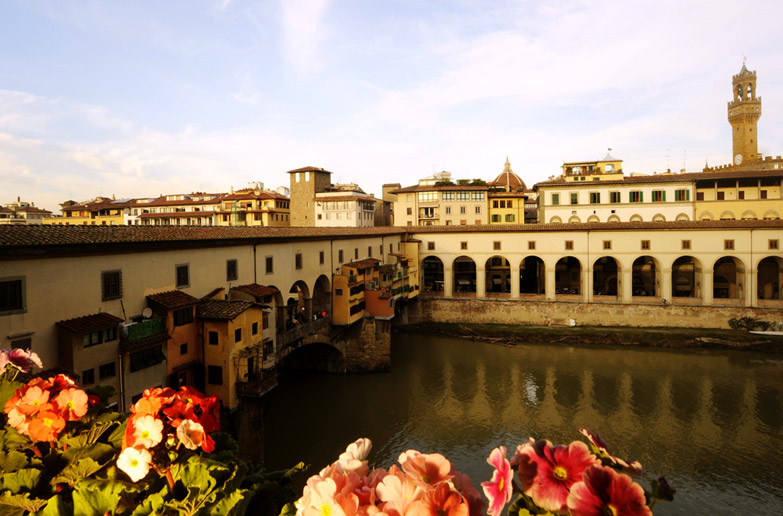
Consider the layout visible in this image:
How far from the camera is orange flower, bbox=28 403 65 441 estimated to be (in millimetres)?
4156

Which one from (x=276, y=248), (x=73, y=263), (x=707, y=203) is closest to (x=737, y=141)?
(x=707, y=203)

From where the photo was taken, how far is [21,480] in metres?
3.89

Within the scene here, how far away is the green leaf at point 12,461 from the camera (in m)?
4.19

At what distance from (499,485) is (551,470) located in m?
0.25

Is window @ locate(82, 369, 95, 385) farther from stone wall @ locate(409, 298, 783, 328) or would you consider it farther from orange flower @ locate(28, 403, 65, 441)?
stone wall @ locate(409, 298, 783, 328)

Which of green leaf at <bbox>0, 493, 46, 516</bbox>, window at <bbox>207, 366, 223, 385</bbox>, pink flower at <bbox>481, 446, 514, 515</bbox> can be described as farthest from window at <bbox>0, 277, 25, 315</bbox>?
pink flower at <bbox>481, 446, 514, 515</bbox>

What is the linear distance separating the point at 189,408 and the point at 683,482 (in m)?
21.1

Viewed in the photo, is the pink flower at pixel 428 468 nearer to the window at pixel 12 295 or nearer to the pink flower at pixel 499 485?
the pink flower at pixel 499 485

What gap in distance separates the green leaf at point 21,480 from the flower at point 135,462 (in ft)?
3.43

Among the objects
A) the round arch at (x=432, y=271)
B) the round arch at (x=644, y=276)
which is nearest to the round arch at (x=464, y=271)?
the round arch at (x=432, y=271)

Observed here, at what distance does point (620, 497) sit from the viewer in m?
1.92

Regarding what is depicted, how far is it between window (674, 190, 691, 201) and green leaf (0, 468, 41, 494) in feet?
182

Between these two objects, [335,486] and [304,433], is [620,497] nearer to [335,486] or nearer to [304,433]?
[335,486]

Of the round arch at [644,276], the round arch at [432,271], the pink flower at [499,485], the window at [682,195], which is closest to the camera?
the pink flower at [499,485]
